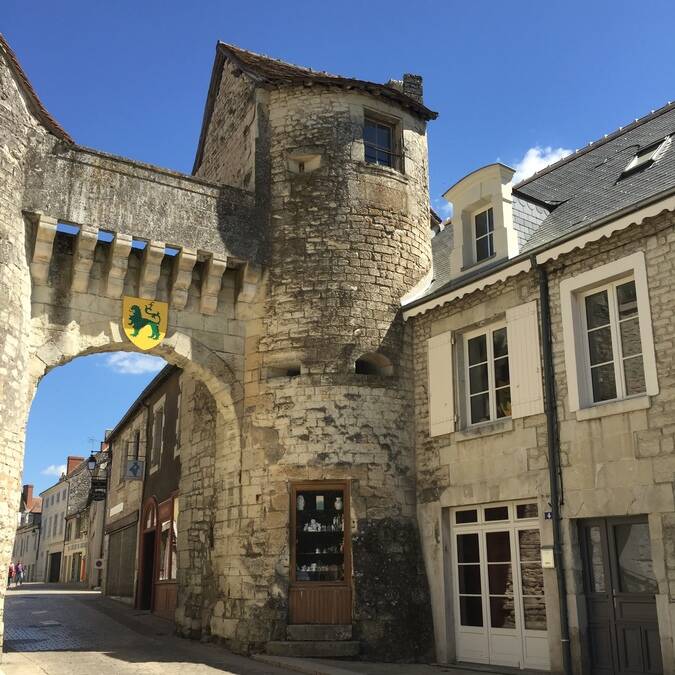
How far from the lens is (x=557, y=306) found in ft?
29.4

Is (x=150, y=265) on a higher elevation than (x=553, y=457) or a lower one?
higher

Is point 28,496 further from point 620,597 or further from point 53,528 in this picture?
point 620,597

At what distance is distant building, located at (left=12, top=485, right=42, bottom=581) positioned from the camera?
51969mm

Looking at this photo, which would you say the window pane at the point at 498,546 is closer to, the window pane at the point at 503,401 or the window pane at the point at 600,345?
the window pane at the point at 503,401

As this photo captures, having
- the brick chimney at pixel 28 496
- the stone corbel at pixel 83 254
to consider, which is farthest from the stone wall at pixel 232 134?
the brick chimney at pixel 28 496

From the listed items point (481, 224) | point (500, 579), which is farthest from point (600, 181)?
point (500, 579)

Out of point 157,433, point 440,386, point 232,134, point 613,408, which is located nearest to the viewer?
point 613,408

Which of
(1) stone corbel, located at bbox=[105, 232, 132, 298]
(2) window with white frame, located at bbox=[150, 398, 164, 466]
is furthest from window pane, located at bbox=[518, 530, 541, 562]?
(2) window with white frame, located at bbox=[150, 398, 164, 466]

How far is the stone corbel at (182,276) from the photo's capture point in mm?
10531

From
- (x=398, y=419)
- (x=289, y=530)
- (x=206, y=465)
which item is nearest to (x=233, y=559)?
(x=289, y=530)

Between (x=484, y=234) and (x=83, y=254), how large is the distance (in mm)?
5129

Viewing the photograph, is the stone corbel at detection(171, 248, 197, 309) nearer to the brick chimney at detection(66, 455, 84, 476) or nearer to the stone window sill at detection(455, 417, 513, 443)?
the stone window sill at detection(455, 417, 513, 443)

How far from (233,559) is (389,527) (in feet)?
6.76

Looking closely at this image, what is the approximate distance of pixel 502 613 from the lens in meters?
9.06
